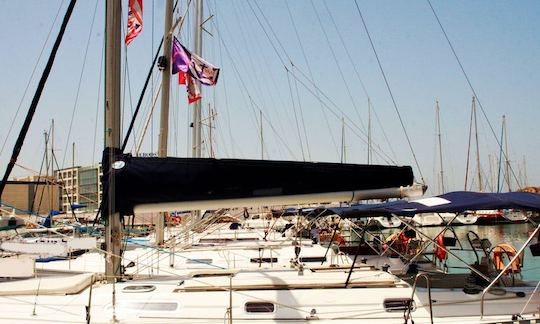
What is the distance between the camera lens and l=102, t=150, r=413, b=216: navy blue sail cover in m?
7.85

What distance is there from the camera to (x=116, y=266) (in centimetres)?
843

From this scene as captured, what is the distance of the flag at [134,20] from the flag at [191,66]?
2277mm

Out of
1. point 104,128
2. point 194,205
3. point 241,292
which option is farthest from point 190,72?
point 241,292

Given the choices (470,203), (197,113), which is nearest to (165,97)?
(470,203)

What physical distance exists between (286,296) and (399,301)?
1.74 meters

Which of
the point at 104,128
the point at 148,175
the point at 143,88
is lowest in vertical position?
the point at 148,175

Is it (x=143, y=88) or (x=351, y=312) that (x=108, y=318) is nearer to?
(x=351, y=312)

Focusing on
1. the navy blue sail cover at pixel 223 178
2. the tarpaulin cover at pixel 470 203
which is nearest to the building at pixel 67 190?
the navy blue sail cover at pixel 223 178

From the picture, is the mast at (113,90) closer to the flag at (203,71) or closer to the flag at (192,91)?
the flag at (203,71)

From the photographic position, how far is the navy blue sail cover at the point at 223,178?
7.85 meters

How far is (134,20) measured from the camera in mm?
11156

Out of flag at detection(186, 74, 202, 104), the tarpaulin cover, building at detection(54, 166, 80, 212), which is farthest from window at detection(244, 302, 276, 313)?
flag at detection(186, 74, 202, 104)

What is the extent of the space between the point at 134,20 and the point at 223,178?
5.40 m

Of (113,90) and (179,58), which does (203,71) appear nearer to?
(179,58)
